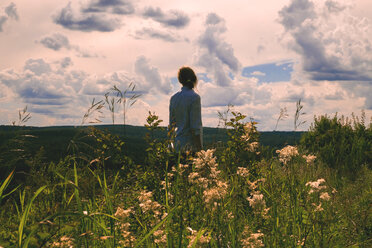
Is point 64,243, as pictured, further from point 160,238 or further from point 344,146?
point 344,146

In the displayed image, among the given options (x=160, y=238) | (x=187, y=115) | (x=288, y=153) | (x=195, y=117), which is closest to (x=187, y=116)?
(x=187, y=115)

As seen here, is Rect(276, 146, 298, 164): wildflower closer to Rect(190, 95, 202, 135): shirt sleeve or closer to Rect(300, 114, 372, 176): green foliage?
Rect(190, 95, 202, 135): shirt sleeve

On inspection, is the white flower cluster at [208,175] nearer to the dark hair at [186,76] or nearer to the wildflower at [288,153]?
the wildflower at [288,153]

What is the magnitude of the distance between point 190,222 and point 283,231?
816 millimetres

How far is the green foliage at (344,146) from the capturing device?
9.50 m

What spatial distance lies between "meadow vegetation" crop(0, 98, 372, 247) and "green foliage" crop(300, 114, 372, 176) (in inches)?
99.4

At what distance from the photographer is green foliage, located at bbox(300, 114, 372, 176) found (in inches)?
374

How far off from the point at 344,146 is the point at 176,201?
8451 millimetres

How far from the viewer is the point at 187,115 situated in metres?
5.79

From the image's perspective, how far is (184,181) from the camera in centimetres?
278

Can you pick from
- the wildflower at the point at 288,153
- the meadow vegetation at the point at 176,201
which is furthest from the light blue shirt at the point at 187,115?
the wildflower at the point at 288,153

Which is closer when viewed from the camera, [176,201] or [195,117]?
[176,201]

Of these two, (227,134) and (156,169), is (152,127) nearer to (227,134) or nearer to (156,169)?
(156,169)

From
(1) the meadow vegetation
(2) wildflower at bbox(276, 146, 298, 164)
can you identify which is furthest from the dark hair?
(2) wildflower at bbox(276, 146, 298, 164)
